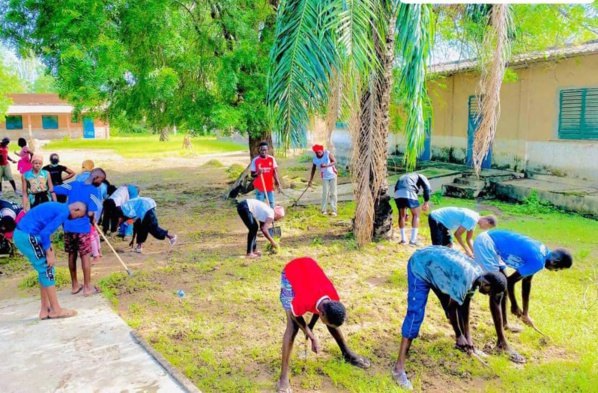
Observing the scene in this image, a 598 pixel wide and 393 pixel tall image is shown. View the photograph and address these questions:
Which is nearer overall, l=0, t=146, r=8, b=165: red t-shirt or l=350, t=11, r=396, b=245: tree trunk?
l=350, t=11, r=396, b=245: tree trunk

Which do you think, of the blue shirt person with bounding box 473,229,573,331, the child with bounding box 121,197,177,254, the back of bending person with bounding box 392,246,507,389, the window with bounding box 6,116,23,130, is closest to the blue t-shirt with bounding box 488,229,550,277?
the blue shirt person with bounding box 473,229,573,331

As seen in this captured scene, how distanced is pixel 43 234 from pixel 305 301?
2927 millimetres

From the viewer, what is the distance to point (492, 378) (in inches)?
165

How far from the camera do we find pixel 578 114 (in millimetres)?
11422

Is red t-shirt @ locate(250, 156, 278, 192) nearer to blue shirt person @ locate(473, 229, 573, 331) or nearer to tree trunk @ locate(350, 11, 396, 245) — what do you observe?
tree trunk @ locate(350, 11, 396, 245)

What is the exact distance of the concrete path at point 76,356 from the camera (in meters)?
3.84

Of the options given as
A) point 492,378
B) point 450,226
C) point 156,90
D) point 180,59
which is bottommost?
point 492,378

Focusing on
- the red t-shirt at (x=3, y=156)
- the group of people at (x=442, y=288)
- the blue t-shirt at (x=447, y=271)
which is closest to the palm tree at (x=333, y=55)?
the group of people at (x=442, y=288)

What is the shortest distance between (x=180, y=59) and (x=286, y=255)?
420 centimetres

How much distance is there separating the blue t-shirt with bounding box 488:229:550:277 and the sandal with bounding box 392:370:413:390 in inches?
58.1

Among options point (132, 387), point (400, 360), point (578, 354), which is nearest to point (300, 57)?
point (400, 360)

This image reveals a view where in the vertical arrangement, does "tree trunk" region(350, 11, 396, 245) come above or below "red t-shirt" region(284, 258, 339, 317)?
above

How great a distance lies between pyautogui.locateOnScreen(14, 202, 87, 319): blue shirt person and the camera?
16.1 feet

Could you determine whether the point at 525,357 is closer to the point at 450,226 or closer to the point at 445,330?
the point at 445,330
